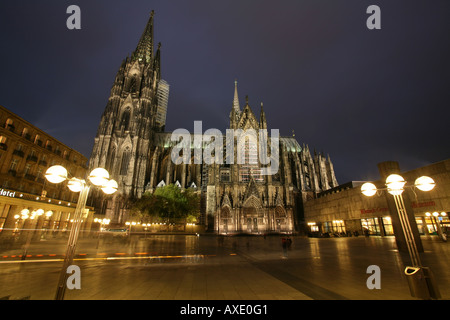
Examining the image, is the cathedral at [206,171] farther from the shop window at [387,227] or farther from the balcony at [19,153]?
the balcony at [19,153]

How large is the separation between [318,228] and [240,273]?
3027cm

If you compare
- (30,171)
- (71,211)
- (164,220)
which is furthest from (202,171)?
(30,171)

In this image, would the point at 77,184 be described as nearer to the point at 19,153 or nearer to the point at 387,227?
the point at 19,153

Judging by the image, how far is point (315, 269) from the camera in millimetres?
7758

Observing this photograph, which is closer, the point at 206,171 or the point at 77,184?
the point at 77,184

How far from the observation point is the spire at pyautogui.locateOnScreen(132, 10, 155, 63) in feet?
204

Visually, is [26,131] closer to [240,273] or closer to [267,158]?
[240,273]

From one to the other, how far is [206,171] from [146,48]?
48.8m

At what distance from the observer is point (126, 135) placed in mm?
48719

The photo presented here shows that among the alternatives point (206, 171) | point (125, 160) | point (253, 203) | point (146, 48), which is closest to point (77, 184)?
point (253, 203)

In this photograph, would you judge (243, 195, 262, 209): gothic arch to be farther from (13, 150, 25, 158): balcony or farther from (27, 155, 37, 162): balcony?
(13, 150, 25, 158): balcony

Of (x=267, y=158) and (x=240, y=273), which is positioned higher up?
(x=267, y=158)

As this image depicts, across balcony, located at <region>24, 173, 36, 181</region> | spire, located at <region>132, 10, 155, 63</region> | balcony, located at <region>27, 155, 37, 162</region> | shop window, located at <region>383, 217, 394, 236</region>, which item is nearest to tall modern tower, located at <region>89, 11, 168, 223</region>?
spire, located at <region>132, 10, 155, 63</region>

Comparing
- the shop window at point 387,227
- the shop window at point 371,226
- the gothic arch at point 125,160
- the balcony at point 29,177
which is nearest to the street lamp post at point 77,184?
the balcony at point 29,177
